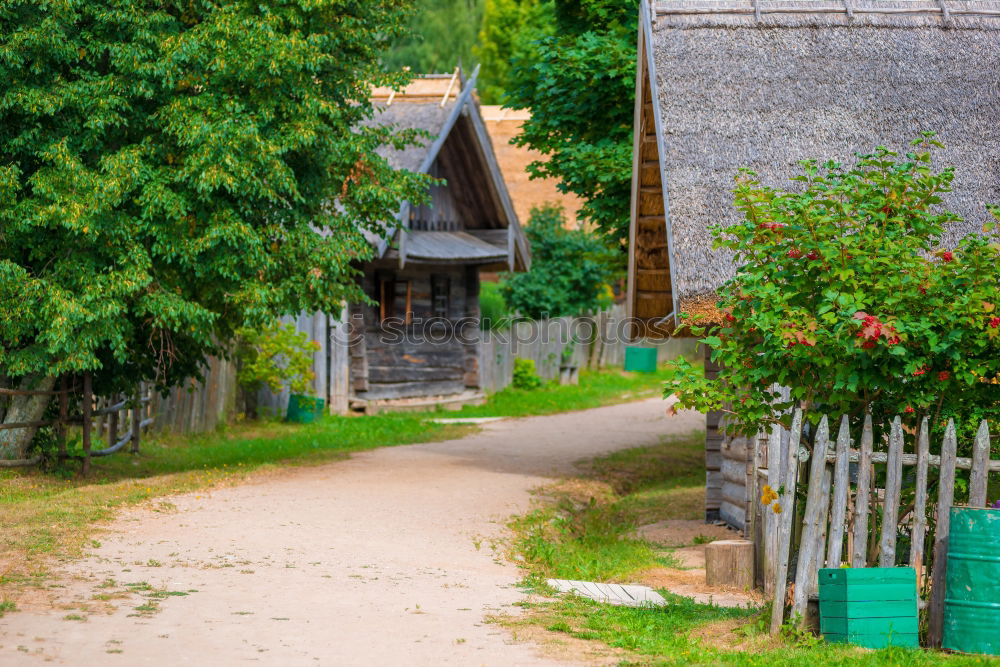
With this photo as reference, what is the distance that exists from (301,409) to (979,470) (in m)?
14.7

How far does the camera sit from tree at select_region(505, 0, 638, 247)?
15.0m

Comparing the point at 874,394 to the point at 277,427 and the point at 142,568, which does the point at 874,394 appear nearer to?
the point at 142,568

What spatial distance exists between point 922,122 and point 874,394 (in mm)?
5201

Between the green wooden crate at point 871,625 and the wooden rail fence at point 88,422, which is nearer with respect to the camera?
the green wooden crate at point 871,625

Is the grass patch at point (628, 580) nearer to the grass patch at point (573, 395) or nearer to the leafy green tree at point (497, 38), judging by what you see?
the grass patch at point (573, 395)

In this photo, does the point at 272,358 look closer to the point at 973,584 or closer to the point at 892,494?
the point at 892,494

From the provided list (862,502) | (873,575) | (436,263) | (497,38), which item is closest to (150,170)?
(862,502)

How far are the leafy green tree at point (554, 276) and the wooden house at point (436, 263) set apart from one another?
572 cm

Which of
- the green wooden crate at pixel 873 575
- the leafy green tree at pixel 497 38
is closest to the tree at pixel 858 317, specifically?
the green wooden crate at pixel 873 575

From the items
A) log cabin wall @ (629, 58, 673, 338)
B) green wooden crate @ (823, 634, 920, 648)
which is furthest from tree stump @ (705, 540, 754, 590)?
log cabin wall @ (629, 58, 673, 338)

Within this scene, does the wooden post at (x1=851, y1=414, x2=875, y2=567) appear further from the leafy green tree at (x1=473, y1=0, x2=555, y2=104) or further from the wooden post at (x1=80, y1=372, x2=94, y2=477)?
the leafy green tree at (x1=473, y1=0, x2=555, y2=104)

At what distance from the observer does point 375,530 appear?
1048 cm

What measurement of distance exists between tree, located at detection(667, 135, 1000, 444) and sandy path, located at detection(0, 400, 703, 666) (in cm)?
208

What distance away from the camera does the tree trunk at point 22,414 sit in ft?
41.7
